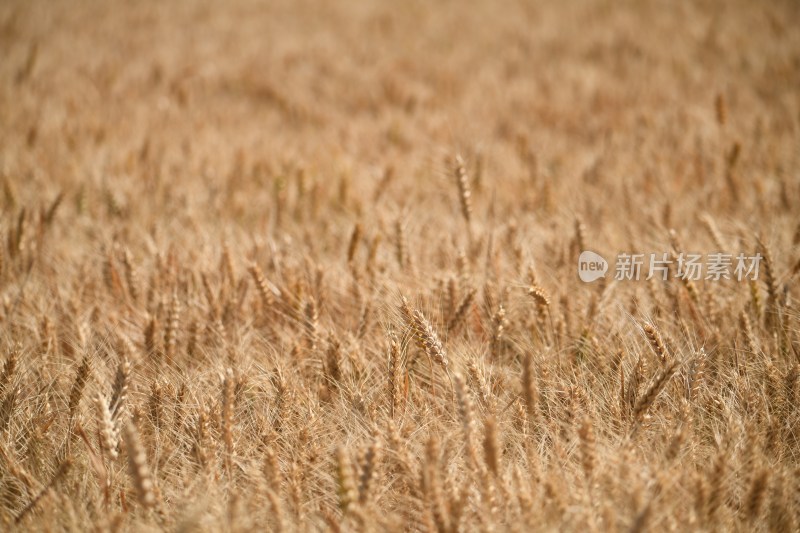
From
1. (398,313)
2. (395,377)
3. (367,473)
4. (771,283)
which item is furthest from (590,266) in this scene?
(367,473)

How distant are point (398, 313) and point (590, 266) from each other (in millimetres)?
782

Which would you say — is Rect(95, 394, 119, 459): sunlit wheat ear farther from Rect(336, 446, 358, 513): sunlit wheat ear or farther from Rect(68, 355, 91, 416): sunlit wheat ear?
Rect(336, 446, 358, 513): sunlit wheat ear

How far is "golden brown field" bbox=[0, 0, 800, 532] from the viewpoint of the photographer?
0.93m

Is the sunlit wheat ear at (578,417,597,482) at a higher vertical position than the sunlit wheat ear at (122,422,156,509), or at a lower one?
higher

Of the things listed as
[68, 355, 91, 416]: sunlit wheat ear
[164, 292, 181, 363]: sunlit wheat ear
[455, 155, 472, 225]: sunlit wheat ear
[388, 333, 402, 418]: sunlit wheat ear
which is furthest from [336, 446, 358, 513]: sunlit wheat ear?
[455, 155, 472, 225]: sunlit wheat ear

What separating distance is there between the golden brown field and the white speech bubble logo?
4cm

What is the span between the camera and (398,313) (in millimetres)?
1268

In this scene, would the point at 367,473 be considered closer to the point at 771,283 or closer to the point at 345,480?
the point at 345,480

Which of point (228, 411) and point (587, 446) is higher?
point (587, 446)

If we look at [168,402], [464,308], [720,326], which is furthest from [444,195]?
[168,402]

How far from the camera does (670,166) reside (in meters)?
2.68

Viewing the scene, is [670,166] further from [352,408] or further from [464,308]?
[352,408]

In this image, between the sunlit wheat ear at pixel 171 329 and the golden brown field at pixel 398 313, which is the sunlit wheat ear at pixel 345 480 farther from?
the sunlit wheat ear at pixel 171 329

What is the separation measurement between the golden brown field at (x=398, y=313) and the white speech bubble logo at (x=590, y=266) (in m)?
0.04
